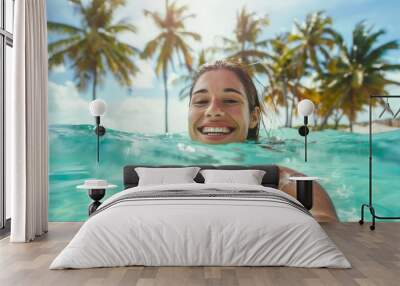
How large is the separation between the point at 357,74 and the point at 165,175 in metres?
3.05

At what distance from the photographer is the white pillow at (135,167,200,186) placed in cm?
662

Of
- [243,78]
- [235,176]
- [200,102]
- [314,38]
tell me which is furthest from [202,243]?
[314,38]

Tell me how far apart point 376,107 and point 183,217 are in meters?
4.02

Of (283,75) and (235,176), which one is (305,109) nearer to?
(283,75)

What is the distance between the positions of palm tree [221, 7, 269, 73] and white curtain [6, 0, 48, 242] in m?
2.60

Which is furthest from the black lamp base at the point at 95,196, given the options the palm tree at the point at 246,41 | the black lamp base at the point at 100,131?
the palm tree at the point at 246,41

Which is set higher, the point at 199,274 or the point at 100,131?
the point at 100,131

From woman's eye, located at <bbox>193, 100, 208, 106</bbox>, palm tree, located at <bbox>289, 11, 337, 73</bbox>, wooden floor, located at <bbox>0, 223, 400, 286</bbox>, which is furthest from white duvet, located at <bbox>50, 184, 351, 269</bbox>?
palm tree, located at <bbox>289, 11, 337, 73</bbox>

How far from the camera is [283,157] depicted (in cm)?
722

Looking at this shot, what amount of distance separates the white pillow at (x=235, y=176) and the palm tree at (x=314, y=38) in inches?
68.7

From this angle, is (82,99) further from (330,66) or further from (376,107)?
(376,107)

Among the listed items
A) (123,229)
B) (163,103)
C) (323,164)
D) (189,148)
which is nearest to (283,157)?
(323,164)

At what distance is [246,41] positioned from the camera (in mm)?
7352

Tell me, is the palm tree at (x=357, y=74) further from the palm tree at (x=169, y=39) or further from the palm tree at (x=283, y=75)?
the palm tree at (x=169, y=39)
